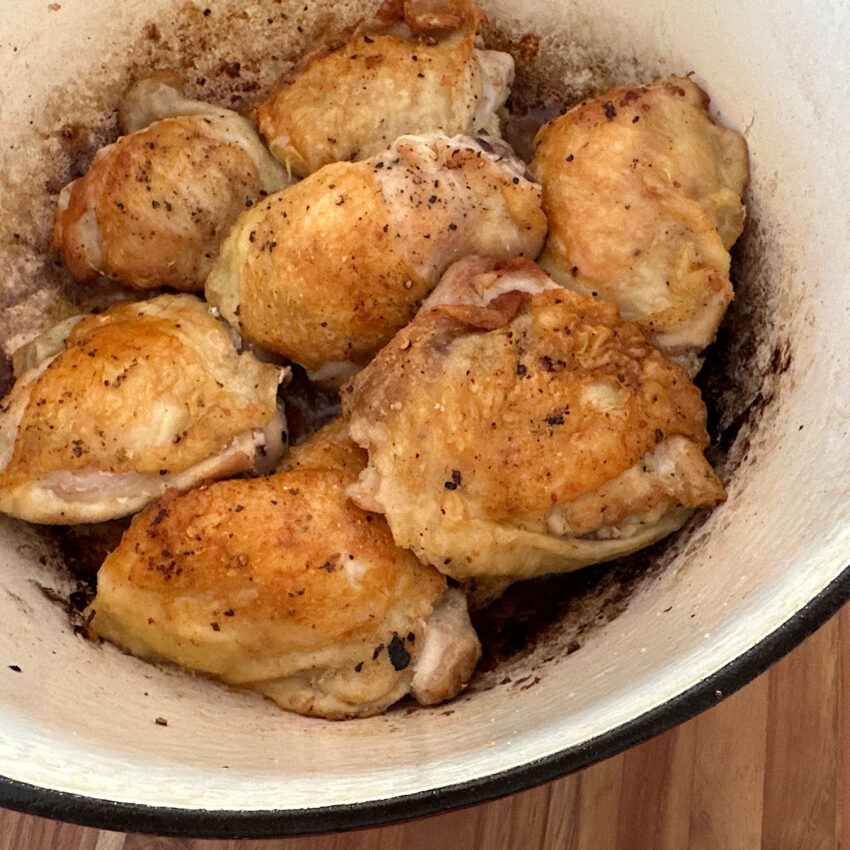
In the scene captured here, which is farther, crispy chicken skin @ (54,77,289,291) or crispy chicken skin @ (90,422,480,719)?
crispy chicken skin @ (54,77,289,291)

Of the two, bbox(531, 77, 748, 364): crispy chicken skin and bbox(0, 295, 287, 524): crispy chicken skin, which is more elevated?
bbox(531, 77, 748, 364): crispy chicken skin

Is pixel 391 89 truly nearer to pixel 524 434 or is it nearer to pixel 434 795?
pixel 524 434

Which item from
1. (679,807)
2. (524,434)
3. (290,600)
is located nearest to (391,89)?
(524,434)

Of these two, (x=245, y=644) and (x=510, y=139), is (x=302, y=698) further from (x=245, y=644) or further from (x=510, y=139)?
(x=510, y=139)

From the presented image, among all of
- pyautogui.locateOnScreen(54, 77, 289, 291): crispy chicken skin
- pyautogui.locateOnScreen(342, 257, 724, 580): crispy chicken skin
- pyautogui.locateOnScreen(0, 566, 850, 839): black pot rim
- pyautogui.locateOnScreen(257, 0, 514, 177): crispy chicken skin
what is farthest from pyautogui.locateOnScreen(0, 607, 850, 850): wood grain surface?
pyautogui.locateOnScreen(257, 0, 514, 177): crispy chicken skin

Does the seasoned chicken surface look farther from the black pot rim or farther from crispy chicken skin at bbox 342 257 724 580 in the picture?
the black pot rim

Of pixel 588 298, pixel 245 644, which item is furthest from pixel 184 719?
pixel 588 298

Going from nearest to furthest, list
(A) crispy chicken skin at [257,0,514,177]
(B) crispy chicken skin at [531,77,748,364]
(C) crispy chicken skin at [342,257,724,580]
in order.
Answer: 1. (C) crispy chicken skin at [342,257,724,580]
2. (B) crispy chicken skin at [531,77,748,364]
3. (A) crispy chicken skin at [257,0,514,177]
